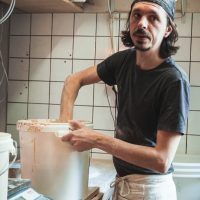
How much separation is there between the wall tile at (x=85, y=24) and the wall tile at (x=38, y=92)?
33cm

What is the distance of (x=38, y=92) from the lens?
1916 mm

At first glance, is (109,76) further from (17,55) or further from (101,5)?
(17,55)

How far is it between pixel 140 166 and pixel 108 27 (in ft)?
3.10

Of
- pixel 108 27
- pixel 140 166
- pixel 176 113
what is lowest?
A: pixel 140 166

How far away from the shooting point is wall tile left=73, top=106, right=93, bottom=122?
6.11 feet

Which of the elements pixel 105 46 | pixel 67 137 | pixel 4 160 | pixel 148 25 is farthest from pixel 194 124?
pixel 4 160

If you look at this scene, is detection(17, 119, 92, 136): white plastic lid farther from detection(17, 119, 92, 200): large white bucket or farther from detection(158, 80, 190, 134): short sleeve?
detection(158, 80, 190, 134): short sleeve

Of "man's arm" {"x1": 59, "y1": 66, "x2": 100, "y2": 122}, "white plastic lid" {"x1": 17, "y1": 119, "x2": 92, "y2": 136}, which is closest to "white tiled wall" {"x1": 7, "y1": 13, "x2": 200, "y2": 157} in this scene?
"man's arm" {"x1": 59, "y1": 66, "x2": 100, "y2": 122}

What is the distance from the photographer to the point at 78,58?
187cm

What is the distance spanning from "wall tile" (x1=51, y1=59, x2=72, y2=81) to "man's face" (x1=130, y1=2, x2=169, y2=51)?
78cm

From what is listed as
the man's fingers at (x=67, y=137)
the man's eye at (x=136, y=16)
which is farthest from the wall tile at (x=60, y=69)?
the man's fingers at (x=67, y=137)

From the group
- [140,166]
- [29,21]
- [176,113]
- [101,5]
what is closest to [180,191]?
[140,166]

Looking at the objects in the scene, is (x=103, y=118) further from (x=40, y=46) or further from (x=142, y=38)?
(x=142, y=38)

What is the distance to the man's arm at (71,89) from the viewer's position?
4.29ft
